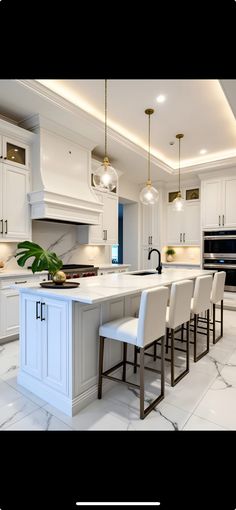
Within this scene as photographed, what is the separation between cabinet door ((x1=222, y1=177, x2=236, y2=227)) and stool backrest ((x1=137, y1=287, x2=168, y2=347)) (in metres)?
3.97

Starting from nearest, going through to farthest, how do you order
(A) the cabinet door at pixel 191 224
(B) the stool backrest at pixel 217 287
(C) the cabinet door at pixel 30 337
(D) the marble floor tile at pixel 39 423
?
(D) the marble floor tile at pixel 39 423 < (C) the cabinet door at pixel 30 337 < (B) the stool backrest at pixel 217 287 < (A) the cabinet door at pixel 191 224

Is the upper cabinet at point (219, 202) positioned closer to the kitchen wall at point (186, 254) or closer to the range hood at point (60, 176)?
the kitchen wall at point (186, 254)

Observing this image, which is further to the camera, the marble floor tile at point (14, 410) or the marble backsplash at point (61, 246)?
the marble backsplash at point (61, 246)

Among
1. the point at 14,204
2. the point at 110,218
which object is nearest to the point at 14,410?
the point at 14,204

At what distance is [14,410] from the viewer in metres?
1.93

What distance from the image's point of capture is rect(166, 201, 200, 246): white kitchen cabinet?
20.1 ft

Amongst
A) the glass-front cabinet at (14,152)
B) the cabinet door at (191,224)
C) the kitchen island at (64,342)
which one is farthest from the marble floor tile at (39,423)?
the cabinet door at (191,224)

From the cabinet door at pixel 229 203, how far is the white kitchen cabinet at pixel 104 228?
2.29 m

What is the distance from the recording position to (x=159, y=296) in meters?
1.93

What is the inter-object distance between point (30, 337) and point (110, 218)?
3.49 meters

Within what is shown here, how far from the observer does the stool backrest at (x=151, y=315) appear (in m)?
1.81

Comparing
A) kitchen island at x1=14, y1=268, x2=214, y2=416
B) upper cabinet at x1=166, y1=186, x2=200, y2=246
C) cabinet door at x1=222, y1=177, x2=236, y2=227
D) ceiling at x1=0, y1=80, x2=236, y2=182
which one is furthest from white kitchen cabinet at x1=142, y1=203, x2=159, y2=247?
kitchen island at x1=14, y1=268, x2=214, y2=416
